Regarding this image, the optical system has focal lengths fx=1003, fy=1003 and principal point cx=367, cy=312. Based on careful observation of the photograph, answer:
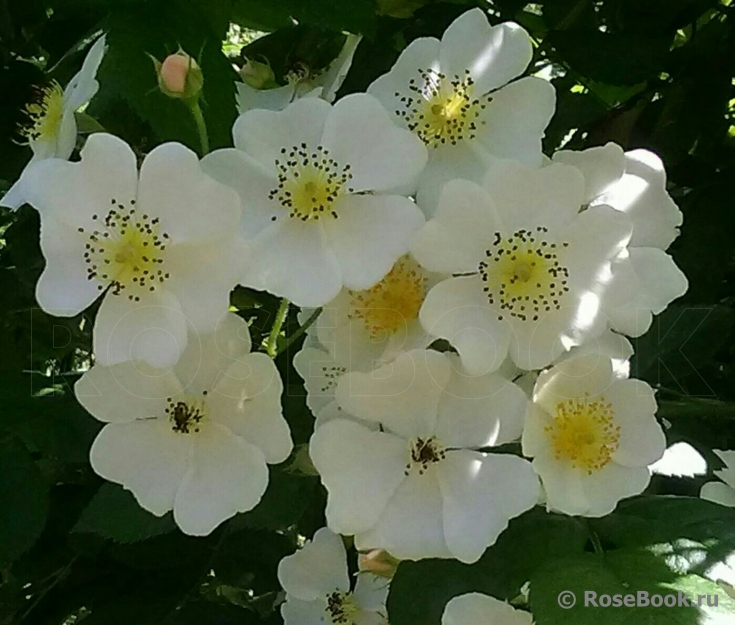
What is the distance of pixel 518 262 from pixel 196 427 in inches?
11.0

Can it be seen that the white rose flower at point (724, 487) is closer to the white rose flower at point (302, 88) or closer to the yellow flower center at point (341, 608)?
the yellow flower center at point (341, 608)

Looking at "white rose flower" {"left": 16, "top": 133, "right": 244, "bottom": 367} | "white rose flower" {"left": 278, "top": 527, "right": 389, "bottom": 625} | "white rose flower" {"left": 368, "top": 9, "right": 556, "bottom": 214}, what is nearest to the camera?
"white rose flower" {"left": 16, "top": 133, "right": 244, "bottom": 367}

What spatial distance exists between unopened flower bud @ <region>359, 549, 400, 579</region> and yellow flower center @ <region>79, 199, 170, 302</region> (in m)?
0.28

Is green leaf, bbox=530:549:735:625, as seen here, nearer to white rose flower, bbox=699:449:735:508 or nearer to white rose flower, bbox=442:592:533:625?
white rose flower, bbox=442:592:533:625

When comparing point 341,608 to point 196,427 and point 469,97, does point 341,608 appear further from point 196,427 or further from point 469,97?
point 469,97

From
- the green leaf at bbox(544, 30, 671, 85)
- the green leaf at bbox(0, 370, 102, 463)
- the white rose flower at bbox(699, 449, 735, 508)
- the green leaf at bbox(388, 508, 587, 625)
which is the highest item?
the green leaf at bbox(544, 30, 671, 85)

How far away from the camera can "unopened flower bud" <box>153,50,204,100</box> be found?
2.29 ft

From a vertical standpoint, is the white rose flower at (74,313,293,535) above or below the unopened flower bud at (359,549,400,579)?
above

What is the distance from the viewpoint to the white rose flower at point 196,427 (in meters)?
0.74

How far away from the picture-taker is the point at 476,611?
29.9 inches

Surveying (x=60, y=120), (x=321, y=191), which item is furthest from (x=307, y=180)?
(x=60, y=120)

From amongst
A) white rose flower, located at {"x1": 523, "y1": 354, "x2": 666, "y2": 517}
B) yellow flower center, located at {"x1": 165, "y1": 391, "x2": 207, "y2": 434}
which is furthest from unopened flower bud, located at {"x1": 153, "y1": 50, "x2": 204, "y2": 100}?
white rose flower, located at {"x1": 523, "y1": 354, "x2": 666, "y2": 517}

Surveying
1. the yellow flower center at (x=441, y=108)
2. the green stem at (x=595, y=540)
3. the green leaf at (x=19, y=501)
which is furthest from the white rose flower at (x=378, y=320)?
the green leaf at (x=19, y=501)

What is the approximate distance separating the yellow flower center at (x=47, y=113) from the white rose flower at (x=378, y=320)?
0.27m
